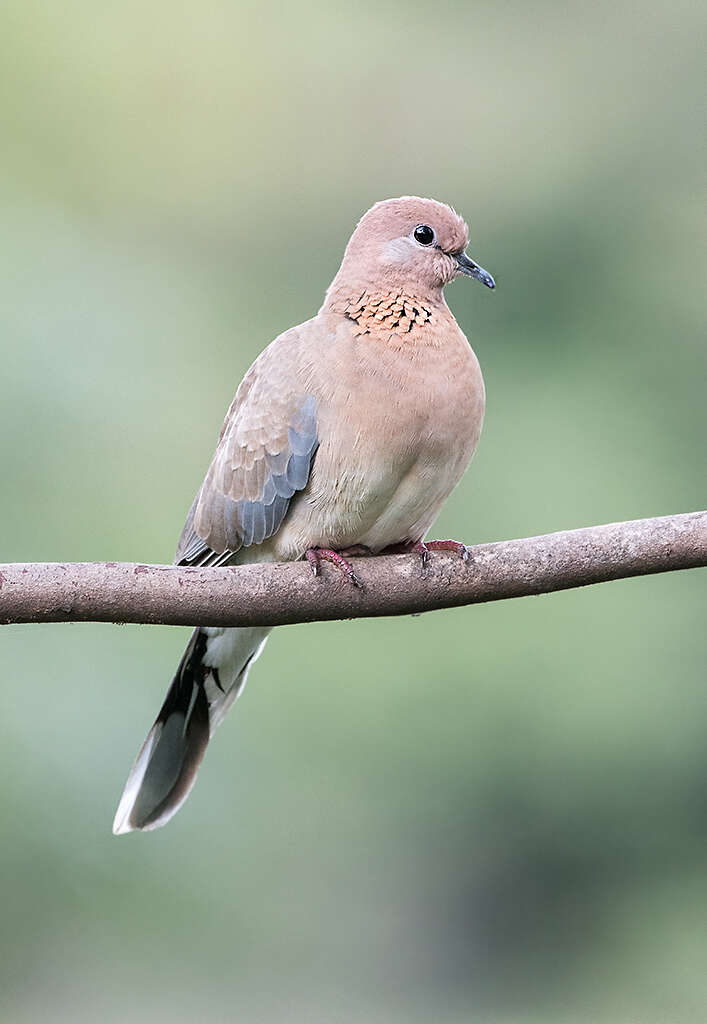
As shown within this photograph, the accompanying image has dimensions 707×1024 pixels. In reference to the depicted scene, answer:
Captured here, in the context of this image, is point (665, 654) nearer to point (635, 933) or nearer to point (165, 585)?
point (635, 933)

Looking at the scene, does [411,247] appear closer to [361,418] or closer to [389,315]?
[389,315]

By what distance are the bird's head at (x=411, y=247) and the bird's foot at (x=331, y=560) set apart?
48cm

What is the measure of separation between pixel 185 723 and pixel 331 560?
0.60 m

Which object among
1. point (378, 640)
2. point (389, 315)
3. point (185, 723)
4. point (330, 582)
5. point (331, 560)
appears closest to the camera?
point (330, 582)

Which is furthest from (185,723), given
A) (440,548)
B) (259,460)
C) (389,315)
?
(389,315)

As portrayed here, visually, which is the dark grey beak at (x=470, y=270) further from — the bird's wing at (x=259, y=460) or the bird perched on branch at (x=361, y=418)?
the bird's wing at (x=259, y=460)

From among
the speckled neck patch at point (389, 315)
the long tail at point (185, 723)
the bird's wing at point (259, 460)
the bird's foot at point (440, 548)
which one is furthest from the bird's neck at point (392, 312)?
the long tail at point (185, 723)

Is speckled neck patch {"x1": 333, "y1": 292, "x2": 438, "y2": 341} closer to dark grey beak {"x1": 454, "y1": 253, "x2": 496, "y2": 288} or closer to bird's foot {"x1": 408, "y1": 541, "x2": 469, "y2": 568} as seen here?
dark grey beak {"x1": 454, "y1": 253, "x2": 496, "y2": 288}

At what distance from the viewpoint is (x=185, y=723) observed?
2.55m

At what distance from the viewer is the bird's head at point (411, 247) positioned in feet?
7.49

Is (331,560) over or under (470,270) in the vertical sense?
under

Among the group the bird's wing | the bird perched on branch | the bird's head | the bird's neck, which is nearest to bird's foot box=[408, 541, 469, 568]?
the bird perched on branch

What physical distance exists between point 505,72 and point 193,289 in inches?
70.8

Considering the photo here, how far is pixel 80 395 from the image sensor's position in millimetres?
Answer: 5008
